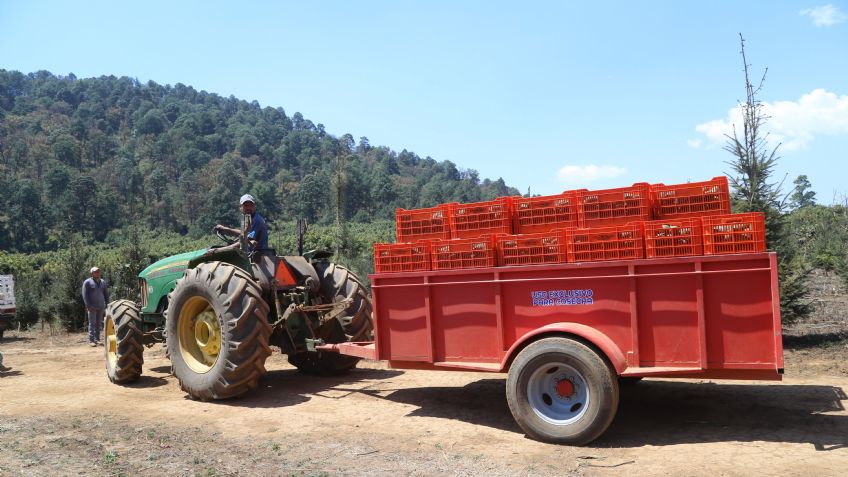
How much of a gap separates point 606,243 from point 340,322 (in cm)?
388

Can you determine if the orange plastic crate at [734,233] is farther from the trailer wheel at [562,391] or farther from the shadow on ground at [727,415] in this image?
the shadow on ground at [727,415]

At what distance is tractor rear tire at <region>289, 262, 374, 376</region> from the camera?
770 centimetres

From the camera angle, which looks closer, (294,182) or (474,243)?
(474,243)

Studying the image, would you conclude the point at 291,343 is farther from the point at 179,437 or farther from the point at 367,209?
the point at 367,209

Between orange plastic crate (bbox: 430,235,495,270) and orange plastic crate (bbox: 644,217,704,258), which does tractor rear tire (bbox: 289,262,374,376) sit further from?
orange plastic crate (bbox: 644,217,704,258)

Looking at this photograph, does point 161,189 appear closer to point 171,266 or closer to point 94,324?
point 94,324

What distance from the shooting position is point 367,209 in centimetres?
7206

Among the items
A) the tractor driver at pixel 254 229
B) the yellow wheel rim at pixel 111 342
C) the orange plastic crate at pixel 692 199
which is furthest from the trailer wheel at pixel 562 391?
the yellow wheel rim at pixel 111 342

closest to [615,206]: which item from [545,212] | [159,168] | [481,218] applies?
[545,212]

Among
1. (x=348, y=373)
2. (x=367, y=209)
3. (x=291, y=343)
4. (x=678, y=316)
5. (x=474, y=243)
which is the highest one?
(x=367, y=209)

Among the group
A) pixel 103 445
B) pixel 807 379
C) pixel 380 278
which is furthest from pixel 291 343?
pixel 807 379

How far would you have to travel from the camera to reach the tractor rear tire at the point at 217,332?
6.54m

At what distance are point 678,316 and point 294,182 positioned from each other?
9439 cm

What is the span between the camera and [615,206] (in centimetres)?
549
